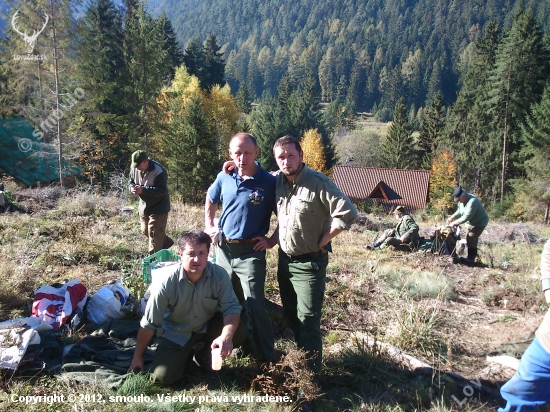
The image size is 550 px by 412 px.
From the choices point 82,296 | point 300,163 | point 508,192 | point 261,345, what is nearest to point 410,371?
point 261,345

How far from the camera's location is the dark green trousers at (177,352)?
3113mm

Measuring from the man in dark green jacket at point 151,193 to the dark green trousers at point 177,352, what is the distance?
251cm

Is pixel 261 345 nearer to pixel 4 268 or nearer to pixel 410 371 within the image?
pixel 410 371

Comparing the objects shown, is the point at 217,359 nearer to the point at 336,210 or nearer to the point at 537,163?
the point at 336,210

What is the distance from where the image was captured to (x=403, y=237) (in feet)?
28.0

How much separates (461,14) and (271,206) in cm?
17757

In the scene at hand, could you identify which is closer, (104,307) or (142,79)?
(104,307)

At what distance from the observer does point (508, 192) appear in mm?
29297

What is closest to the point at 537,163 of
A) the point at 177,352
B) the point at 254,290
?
the point at 254,290

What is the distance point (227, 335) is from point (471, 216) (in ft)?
21.2

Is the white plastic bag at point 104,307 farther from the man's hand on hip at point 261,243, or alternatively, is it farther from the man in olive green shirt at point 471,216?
the man in olive green shirt at point 471,216

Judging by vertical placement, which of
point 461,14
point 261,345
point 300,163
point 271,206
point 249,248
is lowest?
point 261,345

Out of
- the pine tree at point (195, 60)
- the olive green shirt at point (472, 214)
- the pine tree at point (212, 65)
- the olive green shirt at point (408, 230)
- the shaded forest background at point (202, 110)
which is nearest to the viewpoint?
the olive green shirt at point (472, 214)

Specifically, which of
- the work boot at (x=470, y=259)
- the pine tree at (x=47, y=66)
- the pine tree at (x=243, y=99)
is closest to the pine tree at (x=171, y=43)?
the pine tree at (x=243, y=99)
